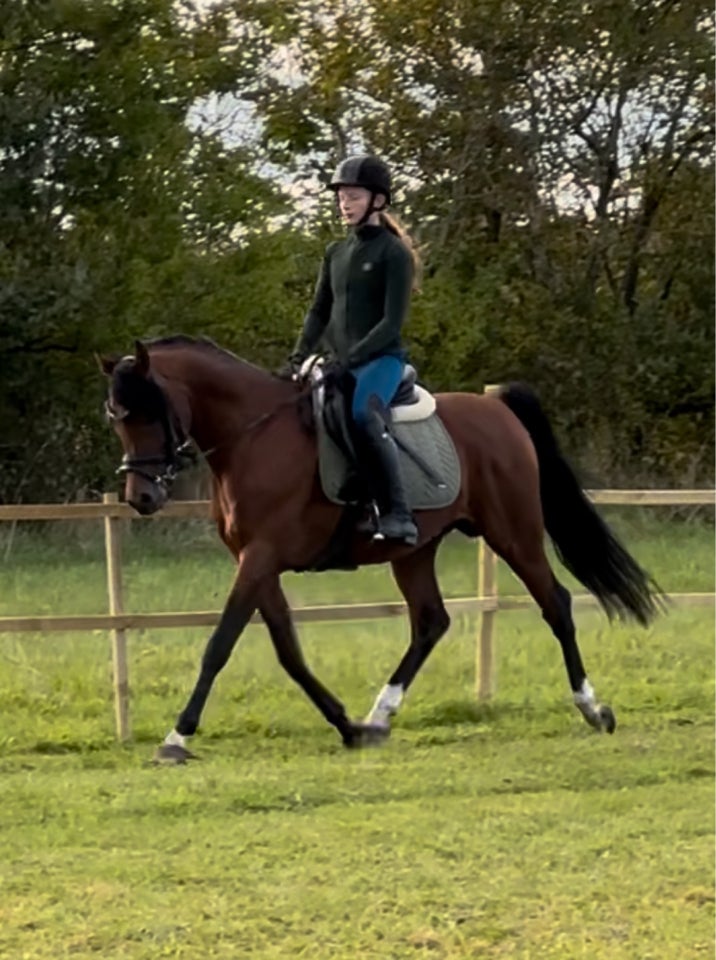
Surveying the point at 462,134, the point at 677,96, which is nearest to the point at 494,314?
the point at 462,134

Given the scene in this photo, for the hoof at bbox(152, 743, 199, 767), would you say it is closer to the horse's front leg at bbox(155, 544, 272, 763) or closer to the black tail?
the horse's front leg at bbox(155, 544, 272, 763)

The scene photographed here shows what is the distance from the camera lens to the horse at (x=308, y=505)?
639cm

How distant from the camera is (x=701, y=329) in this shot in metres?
21.2

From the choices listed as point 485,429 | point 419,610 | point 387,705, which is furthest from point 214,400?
point 387,705

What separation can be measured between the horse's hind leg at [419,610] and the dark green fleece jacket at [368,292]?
120 centimetres

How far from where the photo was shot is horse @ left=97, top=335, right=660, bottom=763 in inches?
251

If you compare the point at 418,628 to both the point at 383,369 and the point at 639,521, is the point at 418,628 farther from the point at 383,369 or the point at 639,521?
the point at 639,521

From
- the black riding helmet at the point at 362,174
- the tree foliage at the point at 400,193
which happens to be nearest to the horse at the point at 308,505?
the black riding helmet at the point at 362,174

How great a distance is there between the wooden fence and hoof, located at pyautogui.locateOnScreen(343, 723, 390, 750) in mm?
706

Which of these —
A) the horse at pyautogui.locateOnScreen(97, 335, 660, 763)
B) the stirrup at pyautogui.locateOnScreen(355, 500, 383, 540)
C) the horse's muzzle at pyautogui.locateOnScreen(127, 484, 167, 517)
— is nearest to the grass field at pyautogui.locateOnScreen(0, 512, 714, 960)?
the horse at pyautogui.locateOnScreen(97, 335, 660, 763)

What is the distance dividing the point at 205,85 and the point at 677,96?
6662 millimetres

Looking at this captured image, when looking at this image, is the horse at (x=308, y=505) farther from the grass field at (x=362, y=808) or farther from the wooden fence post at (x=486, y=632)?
the wooden fence post at (x=486, y=632)

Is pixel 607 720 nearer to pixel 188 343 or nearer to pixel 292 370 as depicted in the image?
pixel 292 370

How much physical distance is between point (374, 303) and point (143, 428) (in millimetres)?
1180
